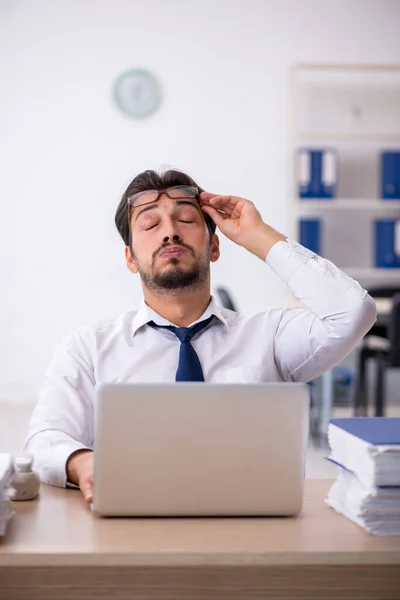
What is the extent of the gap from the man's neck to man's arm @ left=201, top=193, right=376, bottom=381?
166 mm

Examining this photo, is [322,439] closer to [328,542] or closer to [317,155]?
[317,155]

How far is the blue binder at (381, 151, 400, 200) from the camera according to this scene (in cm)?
528

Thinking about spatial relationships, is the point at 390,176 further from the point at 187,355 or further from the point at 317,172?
the point at 187,355

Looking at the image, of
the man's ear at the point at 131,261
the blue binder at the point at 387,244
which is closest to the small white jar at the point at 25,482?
the man's ear at the point at 131,261

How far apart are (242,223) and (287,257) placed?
0.49 ft

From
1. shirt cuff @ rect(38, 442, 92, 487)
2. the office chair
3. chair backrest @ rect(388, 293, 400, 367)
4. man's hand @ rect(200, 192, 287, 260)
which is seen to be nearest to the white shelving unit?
the office chair

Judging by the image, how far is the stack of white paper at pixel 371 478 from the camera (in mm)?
1103

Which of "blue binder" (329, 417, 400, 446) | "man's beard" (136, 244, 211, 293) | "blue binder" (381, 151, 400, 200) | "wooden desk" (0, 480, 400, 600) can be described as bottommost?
"wooden desk" (0, 480, 400, 600)

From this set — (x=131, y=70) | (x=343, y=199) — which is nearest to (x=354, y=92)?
(x=343, y=199)

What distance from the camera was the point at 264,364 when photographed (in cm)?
183

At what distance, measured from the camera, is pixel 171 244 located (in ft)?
5.89

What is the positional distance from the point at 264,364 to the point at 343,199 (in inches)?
160

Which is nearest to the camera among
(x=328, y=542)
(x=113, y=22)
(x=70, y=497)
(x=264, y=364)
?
(x=328, y=542)

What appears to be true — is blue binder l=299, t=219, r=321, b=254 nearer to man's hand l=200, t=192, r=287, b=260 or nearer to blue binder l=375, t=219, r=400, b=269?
blue binder l=375, t=219, r=400, b=269
